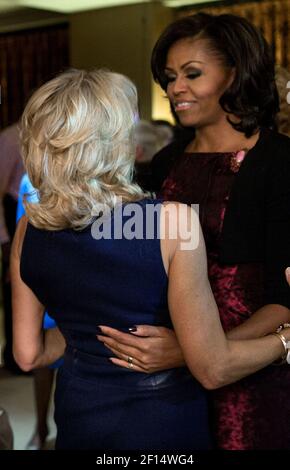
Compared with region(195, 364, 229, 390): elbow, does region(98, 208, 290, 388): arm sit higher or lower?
higher

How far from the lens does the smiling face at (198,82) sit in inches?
61.7

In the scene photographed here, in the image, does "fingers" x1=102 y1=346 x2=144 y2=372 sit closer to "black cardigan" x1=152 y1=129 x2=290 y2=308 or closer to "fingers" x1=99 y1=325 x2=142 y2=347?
"fingers" x1=99 y1=325 x2=142 y2=347

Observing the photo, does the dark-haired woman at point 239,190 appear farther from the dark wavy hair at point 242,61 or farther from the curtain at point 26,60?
the curtain at point 26,60

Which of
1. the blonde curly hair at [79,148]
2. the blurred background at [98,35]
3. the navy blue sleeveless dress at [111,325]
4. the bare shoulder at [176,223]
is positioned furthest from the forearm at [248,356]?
the blurred background at [98,35]

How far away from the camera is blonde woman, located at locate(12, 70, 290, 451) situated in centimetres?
121

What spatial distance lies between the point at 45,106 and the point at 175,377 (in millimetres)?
558

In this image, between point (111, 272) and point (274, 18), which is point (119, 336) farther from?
point (274, 18)

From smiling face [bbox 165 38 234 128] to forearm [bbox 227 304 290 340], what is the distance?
1.49ft

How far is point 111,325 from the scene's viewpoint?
127 centimetres

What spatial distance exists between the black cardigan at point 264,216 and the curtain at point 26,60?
7.41 m

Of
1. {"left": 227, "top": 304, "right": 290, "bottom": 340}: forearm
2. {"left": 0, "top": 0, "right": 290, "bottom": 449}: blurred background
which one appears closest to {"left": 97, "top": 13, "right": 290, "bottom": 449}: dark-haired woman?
{"left": 227, "top": 304, "right": 290, "bottom": 340}: forearm

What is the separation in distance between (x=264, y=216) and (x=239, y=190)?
0.08m

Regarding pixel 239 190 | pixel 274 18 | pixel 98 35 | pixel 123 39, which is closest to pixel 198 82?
pixel 239 190
